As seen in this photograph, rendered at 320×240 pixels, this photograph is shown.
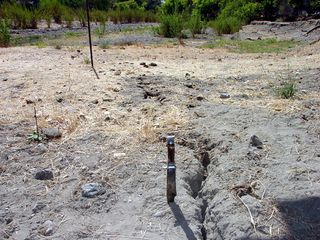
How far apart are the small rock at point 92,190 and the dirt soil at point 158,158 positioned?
1.3 inches

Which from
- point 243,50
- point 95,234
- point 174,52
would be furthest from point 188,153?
point 243,50

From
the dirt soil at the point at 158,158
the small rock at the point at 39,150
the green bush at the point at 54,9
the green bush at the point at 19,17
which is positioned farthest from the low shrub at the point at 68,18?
the small rock at the point at 39,150

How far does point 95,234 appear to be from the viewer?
1.99 meters

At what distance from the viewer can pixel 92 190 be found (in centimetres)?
230

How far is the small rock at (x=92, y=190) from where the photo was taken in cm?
228

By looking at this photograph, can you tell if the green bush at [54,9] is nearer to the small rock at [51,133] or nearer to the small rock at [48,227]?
the small rock at [51,133]

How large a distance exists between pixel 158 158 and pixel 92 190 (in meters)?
0.54

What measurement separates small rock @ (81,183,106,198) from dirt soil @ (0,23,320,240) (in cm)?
3

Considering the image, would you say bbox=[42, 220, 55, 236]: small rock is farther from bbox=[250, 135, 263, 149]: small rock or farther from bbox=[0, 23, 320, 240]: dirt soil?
bbox=[250, 135, 263, 149]: small rock

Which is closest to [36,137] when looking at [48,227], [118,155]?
[118,155]

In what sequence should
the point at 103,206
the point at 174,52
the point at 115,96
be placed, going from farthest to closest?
1. the point at 174,52
2. the point at 115,96
3. the point at 103,206

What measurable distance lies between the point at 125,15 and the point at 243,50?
11.3 metres

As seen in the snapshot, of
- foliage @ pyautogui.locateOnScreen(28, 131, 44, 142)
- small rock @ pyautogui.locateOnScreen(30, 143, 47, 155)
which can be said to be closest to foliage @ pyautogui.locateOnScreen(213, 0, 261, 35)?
foliage @ pyautogui.locateOnScreen(28, 131, 44, 142)

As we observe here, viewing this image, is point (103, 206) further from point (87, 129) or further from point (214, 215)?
point (87, 129)
